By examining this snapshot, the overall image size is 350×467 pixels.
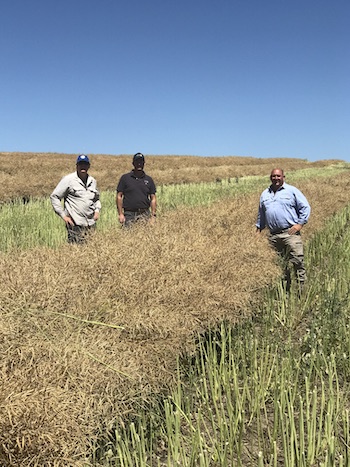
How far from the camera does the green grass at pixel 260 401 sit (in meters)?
2.16

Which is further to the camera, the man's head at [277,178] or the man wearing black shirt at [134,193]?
the man wearing black shirt at [134,193]

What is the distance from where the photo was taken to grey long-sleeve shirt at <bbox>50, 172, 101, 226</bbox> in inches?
201

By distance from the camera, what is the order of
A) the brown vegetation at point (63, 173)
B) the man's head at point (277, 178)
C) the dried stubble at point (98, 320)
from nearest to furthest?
the dried stubble at point (98, 320) → the man's head at point (277, 178) → the brown vegetation at point (63, 173)

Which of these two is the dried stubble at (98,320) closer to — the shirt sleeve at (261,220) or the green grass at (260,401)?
the green grass at (260,401)

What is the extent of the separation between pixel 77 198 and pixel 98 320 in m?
2.90

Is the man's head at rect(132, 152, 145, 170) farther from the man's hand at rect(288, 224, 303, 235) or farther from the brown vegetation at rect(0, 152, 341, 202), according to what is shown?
the brown vegetation at rect(0, 152, 341, 202)

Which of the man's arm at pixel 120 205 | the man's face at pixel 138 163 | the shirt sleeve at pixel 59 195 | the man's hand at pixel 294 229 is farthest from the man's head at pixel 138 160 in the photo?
the man's hand at pixel 294 229

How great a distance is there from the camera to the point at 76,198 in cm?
525

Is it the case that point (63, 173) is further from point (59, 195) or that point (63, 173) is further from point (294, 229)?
point (294, 229)

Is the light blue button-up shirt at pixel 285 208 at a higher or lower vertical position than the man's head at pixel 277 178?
lower

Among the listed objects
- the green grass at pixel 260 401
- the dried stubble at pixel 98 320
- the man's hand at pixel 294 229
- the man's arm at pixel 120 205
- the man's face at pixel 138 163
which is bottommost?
the green grass at pixel 260 401

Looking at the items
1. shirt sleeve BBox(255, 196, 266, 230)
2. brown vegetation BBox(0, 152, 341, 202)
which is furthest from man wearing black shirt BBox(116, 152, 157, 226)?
brown vegetation BBox(0, 152, 341, 202)

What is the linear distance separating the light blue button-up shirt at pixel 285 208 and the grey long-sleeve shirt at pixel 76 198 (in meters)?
2.45

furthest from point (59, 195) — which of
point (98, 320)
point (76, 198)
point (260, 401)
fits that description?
point (260, 401)
